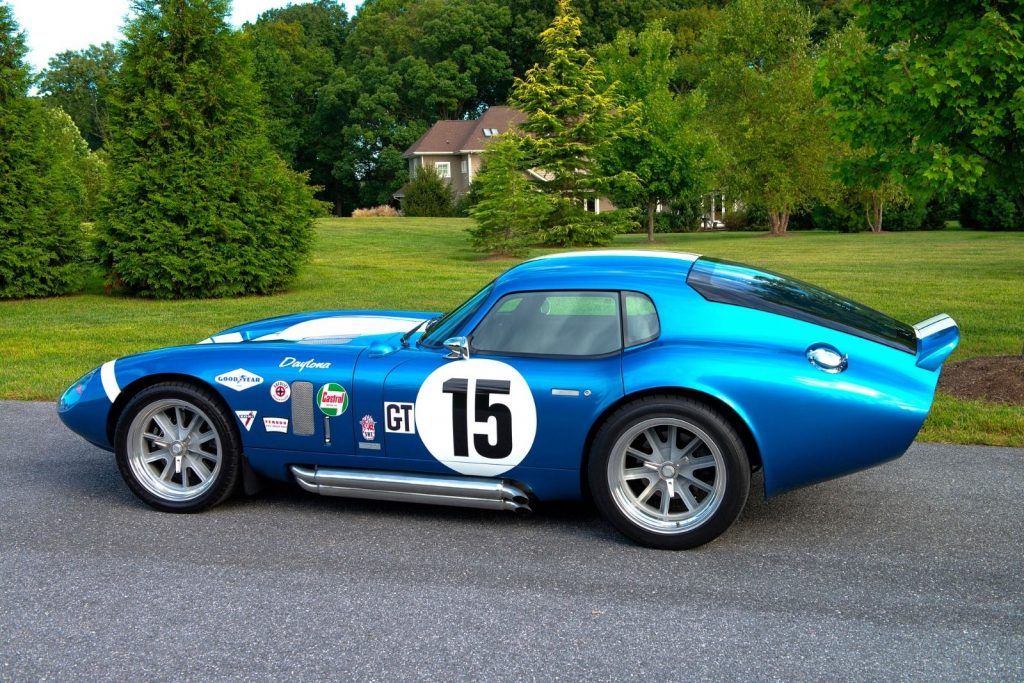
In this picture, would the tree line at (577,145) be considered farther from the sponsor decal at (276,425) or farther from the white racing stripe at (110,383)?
the white racing stripe at (110,383)

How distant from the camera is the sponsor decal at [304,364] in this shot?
486 centimetres

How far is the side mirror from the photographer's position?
4.71 m

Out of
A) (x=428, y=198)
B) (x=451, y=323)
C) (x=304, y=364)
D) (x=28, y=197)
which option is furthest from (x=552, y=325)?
(x=428, y=198)

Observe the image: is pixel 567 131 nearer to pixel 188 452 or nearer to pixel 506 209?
pixel 506 209

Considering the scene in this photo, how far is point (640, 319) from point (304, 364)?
1.71 meters

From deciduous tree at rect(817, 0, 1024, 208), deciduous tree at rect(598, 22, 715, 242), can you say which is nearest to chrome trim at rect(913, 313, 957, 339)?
deciduous tree at rect(817, 0, 1024, 208)

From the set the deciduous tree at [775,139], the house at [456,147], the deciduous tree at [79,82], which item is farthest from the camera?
the deciduous tree at [79,82]

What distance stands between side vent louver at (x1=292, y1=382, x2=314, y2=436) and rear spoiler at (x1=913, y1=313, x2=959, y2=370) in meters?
2.94

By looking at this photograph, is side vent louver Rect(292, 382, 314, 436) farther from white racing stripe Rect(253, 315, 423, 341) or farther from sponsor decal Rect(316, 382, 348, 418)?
white racing stripe Rect(253, 315, 423, 341)

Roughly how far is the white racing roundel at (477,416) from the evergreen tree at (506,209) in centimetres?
2153

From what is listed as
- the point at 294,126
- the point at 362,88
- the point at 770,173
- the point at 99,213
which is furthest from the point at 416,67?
the point at 99,213

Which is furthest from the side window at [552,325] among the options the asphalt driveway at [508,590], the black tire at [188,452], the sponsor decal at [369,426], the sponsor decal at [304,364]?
the black tire at [188,452]

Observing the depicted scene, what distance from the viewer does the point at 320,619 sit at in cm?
372

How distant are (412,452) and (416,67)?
70844 millimetres
